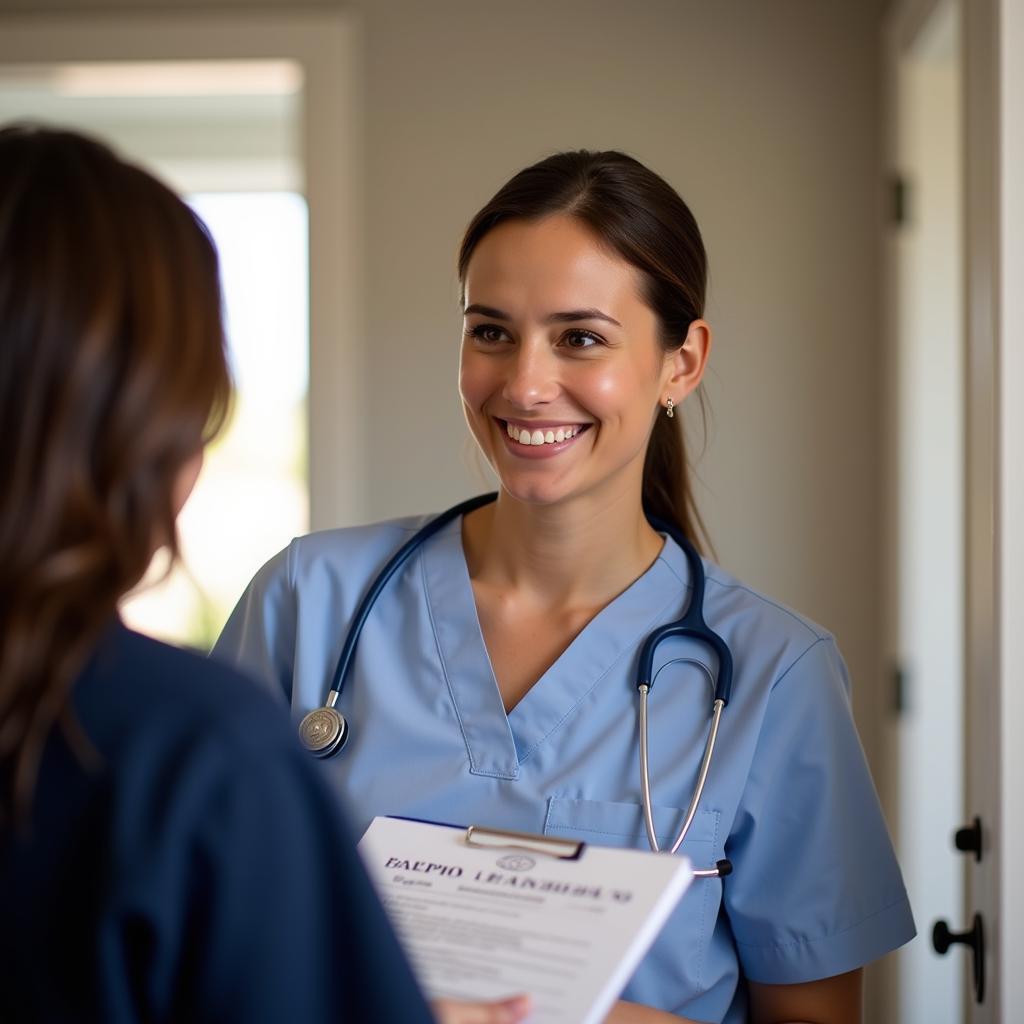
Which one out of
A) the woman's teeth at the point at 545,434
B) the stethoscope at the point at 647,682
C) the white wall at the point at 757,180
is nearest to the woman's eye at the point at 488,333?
the woman's teeth at the point at 545,434

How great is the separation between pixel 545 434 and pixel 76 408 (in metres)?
0.81

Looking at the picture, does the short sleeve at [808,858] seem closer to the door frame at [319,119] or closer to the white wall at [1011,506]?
the white wall at [1011,506]

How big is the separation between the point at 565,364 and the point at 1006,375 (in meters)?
0.49

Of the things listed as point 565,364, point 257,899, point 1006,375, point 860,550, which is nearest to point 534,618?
point 565,364

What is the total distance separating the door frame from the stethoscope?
95 centimetres

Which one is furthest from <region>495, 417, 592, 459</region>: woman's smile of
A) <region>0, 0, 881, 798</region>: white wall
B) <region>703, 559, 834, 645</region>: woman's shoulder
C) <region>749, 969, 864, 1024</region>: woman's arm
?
<region>0, 0, 881, 798</region>: white wall

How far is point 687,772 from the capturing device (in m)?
1.22

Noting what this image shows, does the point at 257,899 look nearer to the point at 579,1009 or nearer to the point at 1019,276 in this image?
the point at 579,1009

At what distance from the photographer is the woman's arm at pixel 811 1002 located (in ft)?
4.09

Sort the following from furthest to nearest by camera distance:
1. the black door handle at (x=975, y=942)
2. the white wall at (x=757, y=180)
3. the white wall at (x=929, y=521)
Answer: the white wall at (x=757, y=180), the white wall at (x=929, y=521), the black door handle at (x=975, y=942)

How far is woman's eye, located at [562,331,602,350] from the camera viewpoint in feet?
4.39

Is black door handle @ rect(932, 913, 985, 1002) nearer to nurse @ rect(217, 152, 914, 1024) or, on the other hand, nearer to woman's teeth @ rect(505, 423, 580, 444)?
nurse @ rect(217, 152, 914, 1024)

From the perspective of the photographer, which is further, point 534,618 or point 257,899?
point 534,618

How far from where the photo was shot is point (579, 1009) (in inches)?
30.3
